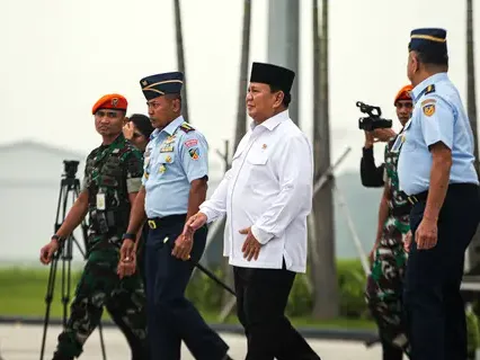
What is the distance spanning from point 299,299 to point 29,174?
2693 mm

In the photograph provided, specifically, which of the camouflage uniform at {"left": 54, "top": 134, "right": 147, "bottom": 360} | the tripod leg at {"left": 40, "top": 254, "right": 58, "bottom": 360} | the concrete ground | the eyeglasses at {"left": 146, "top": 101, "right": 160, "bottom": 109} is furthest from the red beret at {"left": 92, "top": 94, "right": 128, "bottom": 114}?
the concrete ground

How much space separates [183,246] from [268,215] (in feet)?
2.56

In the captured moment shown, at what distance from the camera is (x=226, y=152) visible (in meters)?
13.0

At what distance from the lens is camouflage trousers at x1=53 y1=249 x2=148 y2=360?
8172 mm

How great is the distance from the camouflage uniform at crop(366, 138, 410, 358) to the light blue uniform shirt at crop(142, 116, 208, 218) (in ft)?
3.10

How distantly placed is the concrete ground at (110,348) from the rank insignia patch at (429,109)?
358 cm

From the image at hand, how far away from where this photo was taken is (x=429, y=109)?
663 centimetres

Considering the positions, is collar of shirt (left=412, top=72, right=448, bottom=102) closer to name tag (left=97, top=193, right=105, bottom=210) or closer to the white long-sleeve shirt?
the white long-sleeve shirt

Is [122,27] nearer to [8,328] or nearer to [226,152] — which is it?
[226,152]

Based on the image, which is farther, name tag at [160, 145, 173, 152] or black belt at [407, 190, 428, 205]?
name tag at [160, 145, 173, 152]

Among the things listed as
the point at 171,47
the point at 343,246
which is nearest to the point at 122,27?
the point at 171,47

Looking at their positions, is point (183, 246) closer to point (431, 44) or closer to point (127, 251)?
point (127, 251)

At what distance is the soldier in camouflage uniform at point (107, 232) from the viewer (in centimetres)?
821

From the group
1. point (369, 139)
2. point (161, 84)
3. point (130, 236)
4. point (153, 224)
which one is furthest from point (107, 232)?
point (369, 139)
